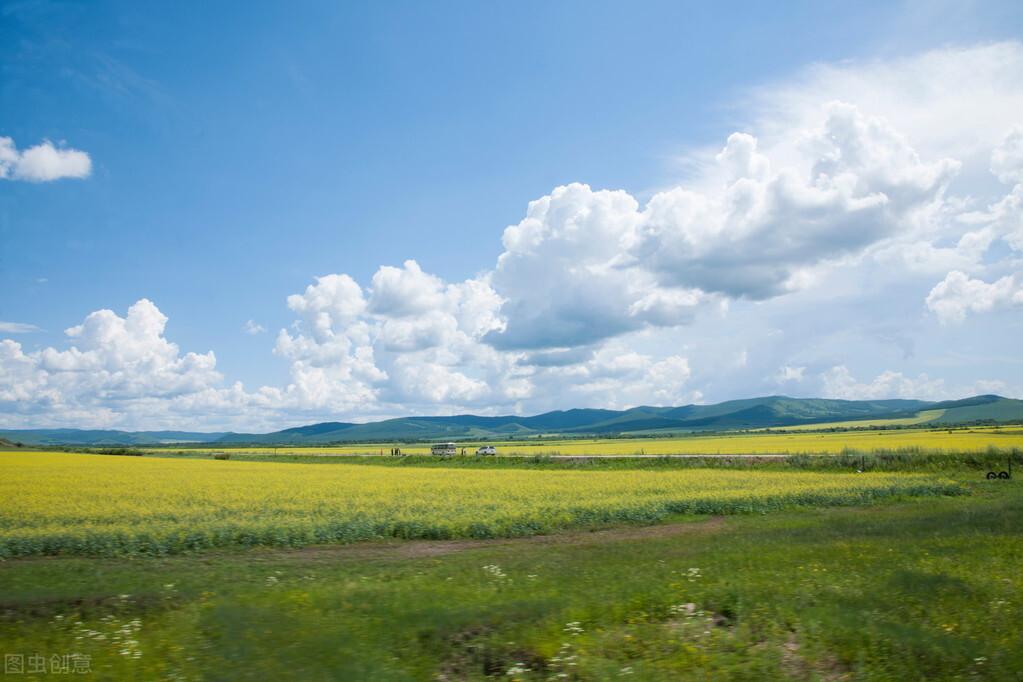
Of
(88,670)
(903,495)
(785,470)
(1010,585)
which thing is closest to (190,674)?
(88,670)

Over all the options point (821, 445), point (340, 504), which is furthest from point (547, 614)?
point (821, 445)

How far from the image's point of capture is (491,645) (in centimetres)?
1154

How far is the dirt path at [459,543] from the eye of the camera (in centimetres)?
2172

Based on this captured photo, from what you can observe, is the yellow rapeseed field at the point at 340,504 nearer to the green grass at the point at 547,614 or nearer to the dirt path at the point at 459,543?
the dirt path at the point at 459,543

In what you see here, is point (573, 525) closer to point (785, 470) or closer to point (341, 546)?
point (341, 546)

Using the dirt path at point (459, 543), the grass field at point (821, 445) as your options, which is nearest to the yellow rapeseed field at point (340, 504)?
the dirt path at point (459, 543)

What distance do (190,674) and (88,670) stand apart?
159 centimetres

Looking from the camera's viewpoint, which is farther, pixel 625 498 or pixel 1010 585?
pixel 625 498

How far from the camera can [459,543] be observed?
80.2 feet

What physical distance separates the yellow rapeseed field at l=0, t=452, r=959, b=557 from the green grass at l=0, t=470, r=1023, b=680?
347cm

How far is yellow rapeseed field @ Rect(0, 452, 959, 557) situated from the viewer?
77.7ft

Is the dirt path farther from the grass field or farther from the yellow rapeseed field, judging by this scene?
the grass field

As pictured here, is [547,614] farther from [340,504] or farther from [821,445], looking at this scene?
[821,445]

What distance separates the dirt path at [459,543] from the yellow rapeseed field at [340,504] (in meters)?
1.09
